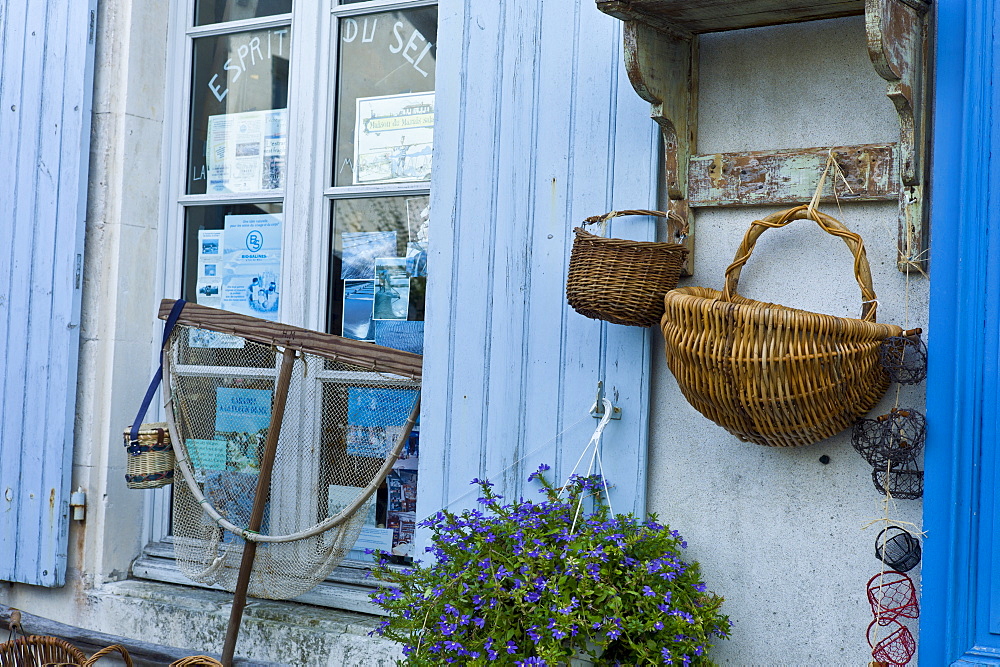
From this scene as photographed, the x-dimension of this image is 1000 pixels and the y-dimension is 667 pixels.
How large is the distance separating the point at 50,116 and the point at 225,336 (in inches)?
38.5

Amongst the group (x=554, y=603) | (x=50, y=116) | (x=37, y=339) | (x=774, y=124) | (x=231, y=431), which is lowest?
(x=554, y=603)

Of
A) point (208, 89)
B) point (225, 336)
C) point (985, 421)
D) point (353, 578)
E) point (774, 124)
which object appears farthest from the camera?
point (208, 89)

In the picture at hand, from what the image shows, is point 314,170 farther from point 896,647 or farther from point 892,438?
point 896,647

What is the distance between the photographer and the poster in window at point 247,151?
135 inches

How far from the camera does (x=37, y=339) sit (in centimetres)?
342

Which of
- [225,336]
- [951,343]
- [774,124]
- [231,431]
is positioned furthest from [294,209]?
[951,343]

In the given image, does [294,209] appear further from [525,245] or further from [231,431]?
[525,245]

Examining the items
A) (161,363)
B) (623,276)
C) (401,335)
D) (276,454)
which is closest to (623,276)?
(623,276)

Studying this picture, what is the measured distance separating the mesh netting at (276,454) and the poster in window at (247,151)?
0.58 metres

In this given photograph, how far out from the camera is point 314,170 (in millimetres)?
3295

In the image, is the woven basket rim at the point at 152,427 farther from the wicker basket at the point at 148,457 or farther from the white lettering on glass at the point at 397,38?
the white lettering on glass at the point at 397,38

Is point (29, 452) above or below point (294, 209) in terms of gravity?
below

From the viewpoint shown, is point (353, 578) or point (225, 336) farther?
point (225, 336)

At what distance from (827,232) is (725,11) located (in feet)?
1.73
